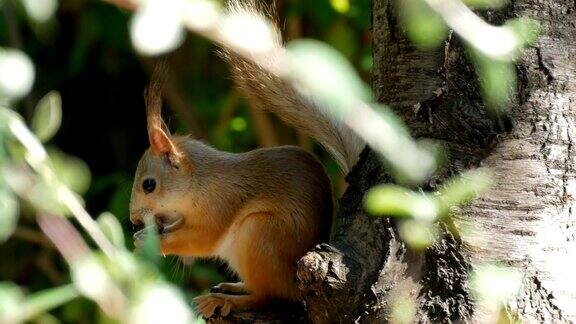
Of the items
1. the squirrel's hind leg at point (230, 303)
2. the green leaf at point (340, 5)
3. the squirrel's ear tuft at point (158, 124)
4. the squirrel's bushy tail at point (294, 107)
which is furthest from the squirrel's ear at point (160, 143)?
the green leaf at point (340, 5)

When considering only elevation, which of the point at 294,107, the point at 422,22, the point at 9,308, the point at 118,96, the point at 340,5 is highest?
the point at 340,5

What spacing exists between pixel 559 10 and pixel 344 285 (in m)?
0.45

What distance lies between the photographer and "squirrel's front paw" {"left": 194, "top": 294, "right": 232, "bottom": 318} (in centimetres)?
148

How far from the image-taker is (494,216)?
1.11 m

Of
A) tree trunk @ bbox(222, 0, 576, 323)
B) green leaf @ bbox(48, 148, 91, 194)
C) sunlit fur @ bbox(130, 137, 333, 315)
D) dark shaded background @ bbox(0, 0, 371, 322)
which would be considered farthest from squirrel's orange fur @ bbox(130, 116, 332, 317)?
green leaf @ bbox(48, 148, 91, 194)

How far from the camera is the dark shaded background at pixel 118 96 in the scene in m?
2.50

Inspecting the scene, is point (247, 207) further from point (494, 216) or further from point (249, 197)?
point (494, 216)

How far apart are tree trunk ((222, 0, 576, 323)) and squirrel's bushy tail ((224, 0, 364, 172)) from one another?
281 mm

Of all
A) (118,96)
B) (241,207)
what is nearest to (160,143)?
(241,207)

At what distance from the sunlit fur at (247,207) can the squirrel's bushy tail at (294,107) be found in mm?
86

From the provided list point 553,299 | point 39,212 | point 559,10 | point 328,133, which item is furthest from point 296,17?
point 39,212

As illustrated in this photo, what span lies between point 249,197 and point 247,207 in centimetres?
3

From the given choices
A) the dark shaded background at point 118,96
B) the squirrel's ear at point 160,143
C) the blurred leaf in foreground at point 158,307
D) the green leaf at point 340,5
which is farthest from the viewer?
the dark shaded background at point 118,96

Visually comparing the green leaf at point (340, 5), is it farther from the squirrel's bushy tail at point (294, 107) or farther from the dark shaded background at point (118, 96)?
the squirrel's bushy tail at point (294, 107)
